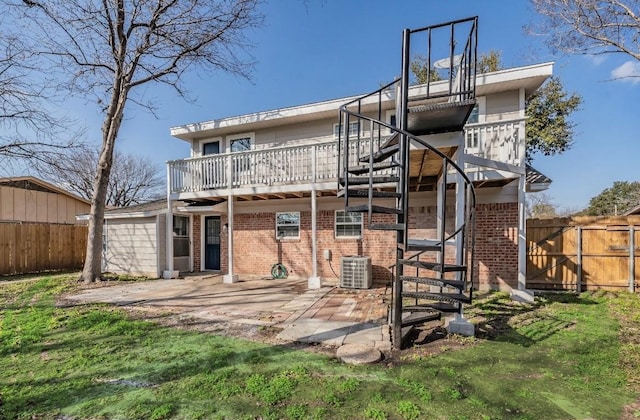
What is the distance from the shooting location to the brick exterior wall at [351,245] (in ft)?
24.7

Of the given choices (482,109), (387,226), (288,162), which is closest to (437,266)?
(387,226)

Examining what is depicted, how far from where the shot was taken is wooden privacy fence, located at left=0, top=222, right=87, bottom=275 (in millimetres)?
10969

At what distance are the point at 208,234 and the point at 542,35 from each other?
450 inches

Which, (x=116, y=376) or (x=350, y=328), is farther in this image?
(x=350, y=328)

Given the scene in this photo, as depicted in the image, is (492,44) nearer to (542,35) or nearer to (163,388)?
(542,35)

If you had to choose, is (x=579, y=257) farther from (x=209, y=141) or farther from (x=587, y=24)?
(x=209, y=141)

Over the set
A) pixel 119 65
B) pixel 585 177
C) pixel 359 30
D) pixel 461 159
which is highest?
pixel 359 30

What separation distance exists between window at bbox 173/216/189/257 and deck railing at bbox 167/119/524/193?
1.39 m

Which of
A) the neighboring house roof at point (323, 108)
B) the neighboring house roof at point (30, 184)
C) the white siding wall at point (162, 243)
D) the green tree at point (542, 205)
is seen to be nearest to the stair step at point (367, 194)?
the neighboring house roof at point (323, 108)

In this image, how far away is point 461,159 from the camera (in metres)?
4.75

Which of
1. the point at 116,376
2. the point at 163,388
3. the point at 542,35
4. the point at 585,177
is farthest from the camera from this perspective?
the point at 585,177

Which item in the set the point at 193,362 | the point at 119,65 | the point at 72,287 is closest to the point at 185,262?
the point at 72,287

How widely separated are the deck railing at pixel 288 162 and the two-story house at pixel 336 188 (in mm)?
29

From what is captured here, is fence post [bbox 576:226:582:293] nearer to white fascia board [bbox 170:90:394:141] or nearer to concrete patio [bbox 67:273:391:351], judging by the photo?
concrete patio [bbox 67:273:391:351]
